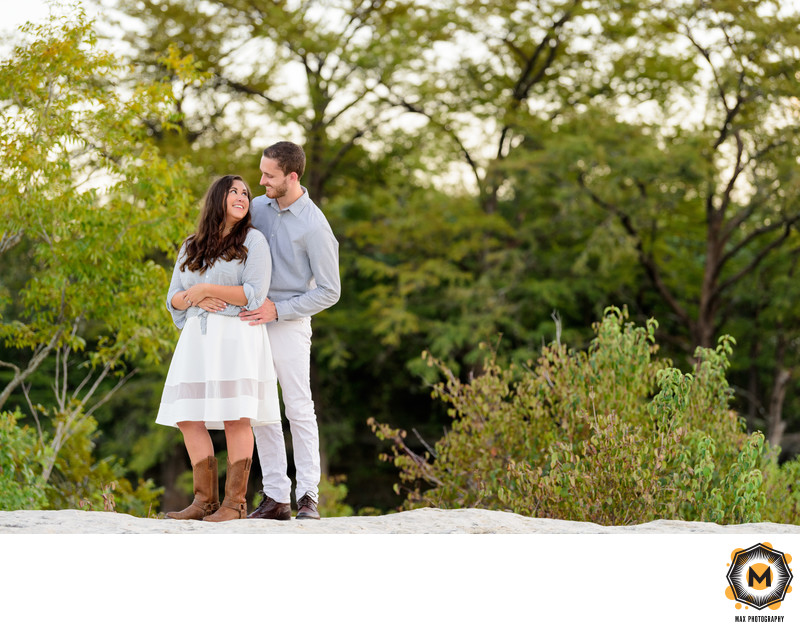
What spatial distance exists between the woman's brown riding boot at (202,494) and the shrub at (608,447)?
218 centimetres

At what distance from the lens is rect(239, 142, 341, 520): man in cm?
469

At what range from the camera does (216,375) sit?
14.5 ft

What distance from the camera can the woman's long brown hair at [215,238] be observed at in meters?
4.55

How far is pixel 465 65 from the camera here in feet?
60.4

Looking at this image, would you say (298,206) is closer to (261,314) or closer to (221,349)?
(261,314)

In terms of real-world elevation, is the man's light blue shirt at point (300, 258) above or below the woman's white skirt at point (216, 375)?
above

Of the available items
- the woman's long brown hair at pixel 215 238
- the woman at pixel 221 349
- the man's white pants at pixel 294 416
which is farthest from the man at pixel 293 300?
the woman's long brown hair at pixel 215 238

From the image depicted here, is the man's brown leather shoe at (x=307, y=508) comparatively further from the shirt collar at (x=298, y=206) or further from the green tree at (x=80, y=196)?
the green tree at (x=80, y=196)
